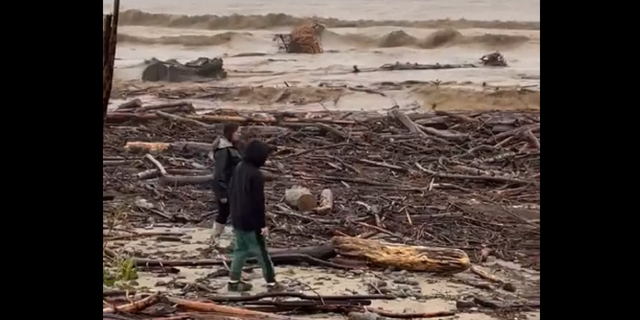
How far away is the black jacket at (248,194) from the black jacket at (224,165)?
0.03 metres

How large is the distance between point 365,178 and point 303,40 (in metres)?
0.71

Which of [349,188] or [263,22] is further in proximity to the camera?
[263,22]

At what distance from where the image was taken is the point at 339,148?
395 centimetres

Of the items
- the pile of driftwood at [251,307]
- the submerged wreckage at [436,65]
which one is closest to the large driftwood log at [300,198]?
the pile of driftwood at [251,307]

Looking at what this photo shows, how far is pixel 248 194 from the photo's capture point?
12.5ft

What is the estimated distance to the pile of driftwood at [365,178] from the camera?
12.6 feet

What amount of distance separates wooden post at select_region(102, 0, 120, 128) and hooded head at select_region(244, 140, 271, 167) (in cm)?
71

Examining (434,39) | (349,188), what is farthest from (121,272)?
(434,39)

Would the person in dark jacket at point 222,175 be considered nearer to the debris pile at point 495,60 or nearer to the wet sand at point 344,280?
the wet sand at point 344,280

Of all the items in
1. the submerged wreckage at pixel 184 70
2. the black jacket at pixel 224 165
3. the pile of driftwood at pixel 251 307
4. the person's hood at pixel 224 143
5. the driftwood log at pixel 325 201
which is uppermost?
the submerged wreckage at pixel 184 70

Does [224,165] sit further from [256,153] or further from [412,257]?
[412,257]
